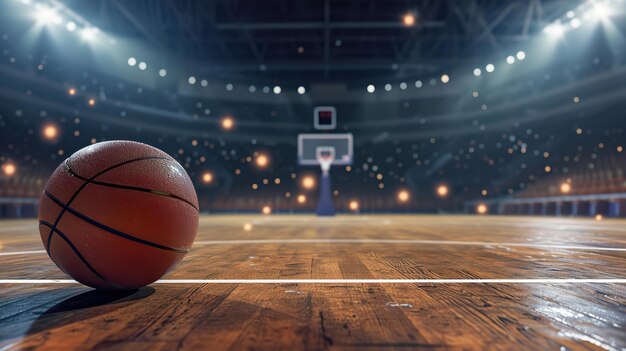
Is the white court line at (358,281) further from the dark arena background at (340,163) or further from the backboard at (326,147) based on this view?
the backboard at (326,147)

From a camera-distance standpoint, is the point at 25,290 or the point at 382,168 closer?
the point at 25,290

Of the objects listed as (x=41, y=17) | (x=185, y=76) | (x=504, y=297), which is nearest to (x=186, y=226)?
(x=504, y=297)

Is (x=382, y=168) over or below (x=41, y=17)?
below

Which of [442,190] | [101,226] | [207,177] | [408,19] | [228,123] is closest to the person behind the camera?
[101,226]

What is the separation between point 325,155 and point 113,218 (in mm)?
16168

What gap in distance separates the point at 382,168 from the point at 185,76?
497 inches

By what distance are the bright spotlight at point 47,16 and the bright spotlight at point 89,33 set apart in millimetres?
1192

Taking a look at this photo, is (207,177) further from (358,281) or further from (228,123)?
(358,281)

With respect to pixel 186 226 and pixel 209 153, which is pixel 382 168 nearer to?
pixel 209 153

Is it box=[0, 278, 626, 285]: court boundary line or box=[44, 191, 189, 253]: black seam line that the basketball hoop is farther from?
box=[44, 191, 189, 253]: black seam line

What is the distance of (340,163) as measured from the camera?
1877cm

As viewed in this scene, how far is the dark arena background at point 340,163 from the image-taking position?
164 centimetres

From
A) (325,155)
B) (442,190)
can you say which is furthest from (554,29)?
(442,190)

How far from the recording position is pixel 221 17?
1381cm
